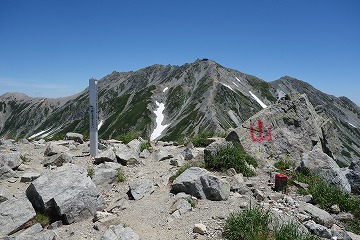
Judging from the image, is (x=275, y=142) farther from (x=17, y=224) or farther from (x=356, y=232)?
(x=17, y=224)

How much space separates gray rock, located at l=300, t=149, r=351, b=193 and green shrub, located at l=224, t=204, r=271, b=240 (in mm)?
5920

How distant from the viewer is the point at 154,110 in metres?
192

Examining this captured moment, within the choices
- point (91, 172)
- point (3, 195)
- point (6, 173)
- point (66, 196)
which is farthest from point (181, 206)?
point (6, 173)

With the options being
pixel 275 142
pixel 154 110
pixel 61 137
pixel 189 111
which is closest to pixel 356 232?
pixel 275 142

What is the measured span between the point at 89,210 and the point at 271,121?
1055cm

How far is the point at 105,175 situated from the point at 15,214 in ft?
12.8

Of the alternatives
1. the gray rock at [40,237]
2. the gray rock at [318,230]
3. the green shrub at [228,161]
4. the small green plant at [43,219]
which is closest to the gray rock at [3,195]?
the small green plant at [43,219]

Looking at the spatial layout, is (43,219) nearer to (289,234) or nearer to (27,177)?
(27,177)

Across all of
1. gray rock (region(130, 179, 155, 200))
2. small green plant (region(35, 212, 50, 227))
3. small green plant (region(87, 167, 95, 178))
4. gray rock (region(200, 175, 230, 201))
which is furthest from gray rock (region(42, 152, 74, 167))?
gray rock (region(200, 175, 230, 201))

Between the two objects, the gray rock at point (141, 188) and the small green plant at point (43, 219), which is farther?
the gray rock at point (141, 188)

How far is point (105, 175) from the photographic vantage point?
511 inches

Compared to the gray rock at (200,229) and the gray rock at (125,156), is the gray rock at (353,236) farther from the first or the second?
the gray rock at (125,156)

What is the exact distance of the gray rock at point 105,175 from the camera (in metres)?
12.8

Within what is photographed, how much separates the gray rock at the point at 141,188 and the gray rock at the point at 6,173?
528 centimetres
